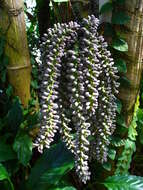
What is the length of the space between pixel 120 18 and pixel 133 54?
0.54 feet

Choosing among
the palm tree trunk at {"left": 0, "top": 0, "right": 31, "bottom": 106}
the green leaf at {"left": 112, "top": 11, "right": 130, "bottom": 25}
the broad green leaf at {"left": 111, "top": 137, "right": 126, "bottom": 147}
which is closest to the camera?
the green leaf at {"left": 112, "top": 11, "right": 130, "bottom": 25}

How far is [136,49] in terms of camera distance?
128 centimetres

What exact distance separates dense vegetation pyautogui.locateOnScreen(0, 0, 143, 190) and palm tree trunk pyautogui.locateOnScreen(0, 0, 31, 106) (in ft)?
0.09

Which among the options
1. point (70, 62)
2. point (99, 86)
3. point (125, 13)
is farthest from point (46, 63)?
point (125, 13)

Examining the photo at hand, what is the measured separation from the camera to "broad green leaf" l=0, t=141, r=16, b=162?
4.94 ft

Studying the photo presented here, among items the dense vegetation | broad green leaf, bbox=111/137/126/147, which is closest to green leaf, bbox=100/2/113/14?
the dense vegetation

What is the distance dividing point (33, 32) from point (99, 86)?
0.78 m

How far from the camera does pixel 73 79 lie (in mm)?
998

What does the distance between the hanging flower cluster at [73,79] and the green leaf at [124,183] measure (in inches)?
13.1

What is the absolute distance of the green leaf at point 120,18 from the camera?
1184mm

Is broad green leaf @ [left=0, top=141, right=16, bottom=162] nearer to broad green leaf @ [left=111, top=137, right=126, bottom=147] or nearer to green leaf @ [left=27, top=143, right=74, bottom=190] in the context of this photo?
green leaf @ [left=27, top=143, right=74, bottom=190]

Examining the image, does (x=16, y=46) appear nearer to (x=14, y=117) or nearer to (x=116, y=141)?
(x=14, y=117)

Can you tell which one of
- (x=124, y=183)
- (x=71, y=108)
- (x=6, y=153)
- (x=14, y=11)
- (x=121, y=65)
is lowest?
(x=124, y=183)

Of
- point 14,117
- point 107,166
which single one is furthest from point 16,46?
point 107,166
